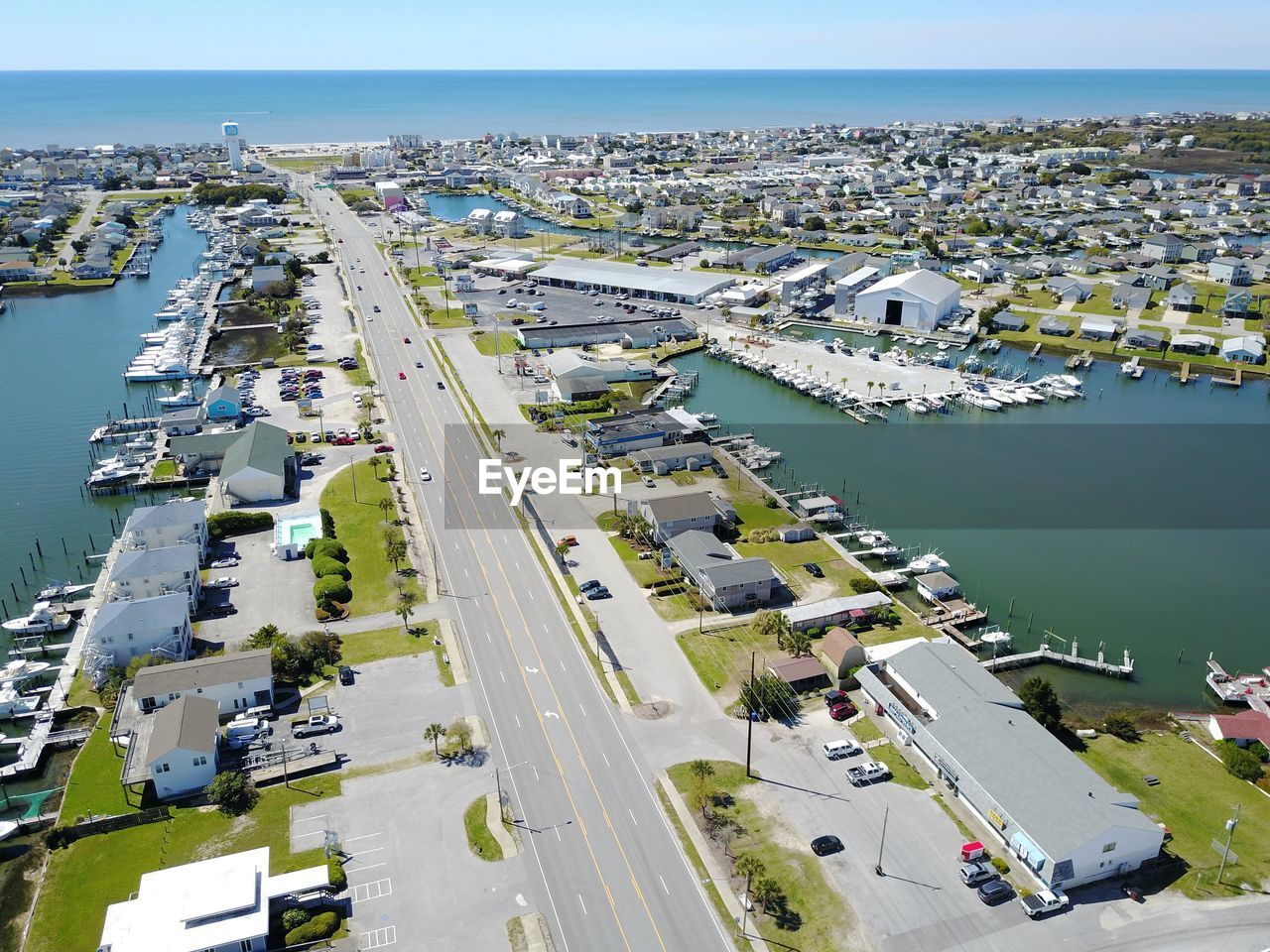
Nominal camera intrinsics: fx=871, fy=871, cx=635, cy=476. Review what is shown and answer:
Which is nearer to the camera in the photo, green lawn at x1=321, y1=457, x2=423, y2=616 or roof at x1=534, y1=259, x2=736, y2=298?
green lawn at x1=321, y1=457, x2=423, y2=616

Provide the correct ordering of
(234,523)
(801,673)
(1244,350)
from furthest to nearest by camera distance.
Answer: (1244,350)
(234,523)
(801,673)

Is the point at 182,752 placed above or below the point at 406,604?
above

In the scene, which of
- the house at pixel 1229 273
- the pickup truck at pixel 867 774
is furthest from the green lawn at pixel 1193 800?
the house at pixel 1229 273

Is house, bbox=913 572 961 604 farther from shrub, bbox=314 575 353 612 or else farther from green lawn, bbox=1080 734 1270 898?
shrub, bbox=314 575 353 612

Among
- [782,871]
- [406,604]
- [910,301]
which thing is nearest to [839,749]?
[782,871]

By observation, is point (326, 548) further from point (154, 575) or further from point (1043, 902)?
point (1043, 902)

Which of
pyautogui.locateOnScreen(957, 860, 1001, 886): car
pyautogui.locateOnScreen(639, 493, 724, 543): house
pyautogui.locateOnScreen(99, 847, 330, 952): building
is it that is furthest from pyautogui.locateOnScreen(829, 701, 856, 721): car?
pyautogui.locateOnScreen(99, 847, 330, 952): building
